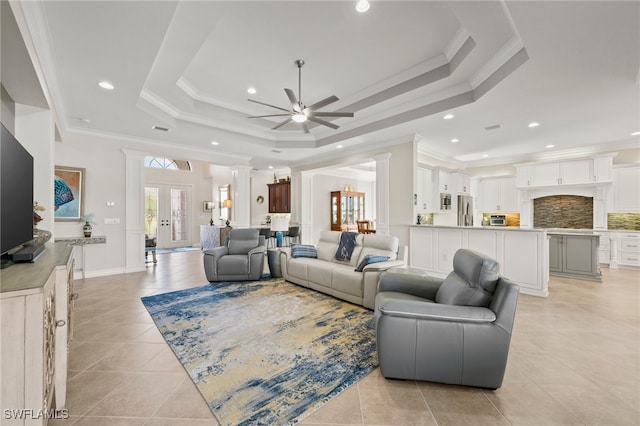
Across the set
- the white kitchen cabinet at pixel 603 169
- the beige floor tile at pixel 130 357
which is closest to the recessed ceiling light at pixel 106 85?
the beige floor tile at pixel 130 357

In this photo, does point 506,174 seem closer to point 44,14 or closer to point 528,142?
point 528,142

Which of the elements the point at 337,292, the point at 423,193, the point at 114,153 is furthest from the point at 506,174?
the point at 114,153

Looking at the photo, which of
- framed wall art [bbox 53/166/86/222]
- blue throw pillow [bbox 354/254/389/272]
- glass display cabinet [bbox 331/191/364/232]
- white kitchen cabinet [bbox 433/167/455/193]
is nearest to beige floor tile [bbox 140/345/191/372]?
blue throw pillow [bbox 354/254/389/272]

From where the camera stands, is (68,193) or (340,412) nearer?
(340,412)

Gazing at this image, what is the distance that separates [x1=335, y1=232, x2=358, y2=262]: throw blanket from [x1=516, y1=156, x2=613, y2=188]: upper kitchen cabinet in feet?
18.3

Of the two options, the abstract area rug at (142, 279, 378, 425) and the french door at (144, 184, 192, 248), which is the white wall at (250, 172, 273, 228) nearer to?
the french door at (144, 184, 192, 248)

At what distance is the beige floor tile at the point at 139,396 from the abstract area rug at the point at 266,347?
17 cm

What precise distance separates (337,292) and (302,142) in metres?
→ 3.81

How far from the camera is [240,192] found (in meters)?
7.16

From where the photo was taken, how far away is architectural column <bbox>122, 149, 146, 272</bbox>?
5441 millimetres

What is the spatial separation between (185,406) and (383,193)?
4825 millimetres

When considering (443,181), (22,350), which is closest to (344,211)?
(443,181)

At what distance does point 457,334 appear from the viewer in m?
1.81

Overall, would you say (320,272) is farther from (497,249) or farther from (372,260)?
(497,249)
